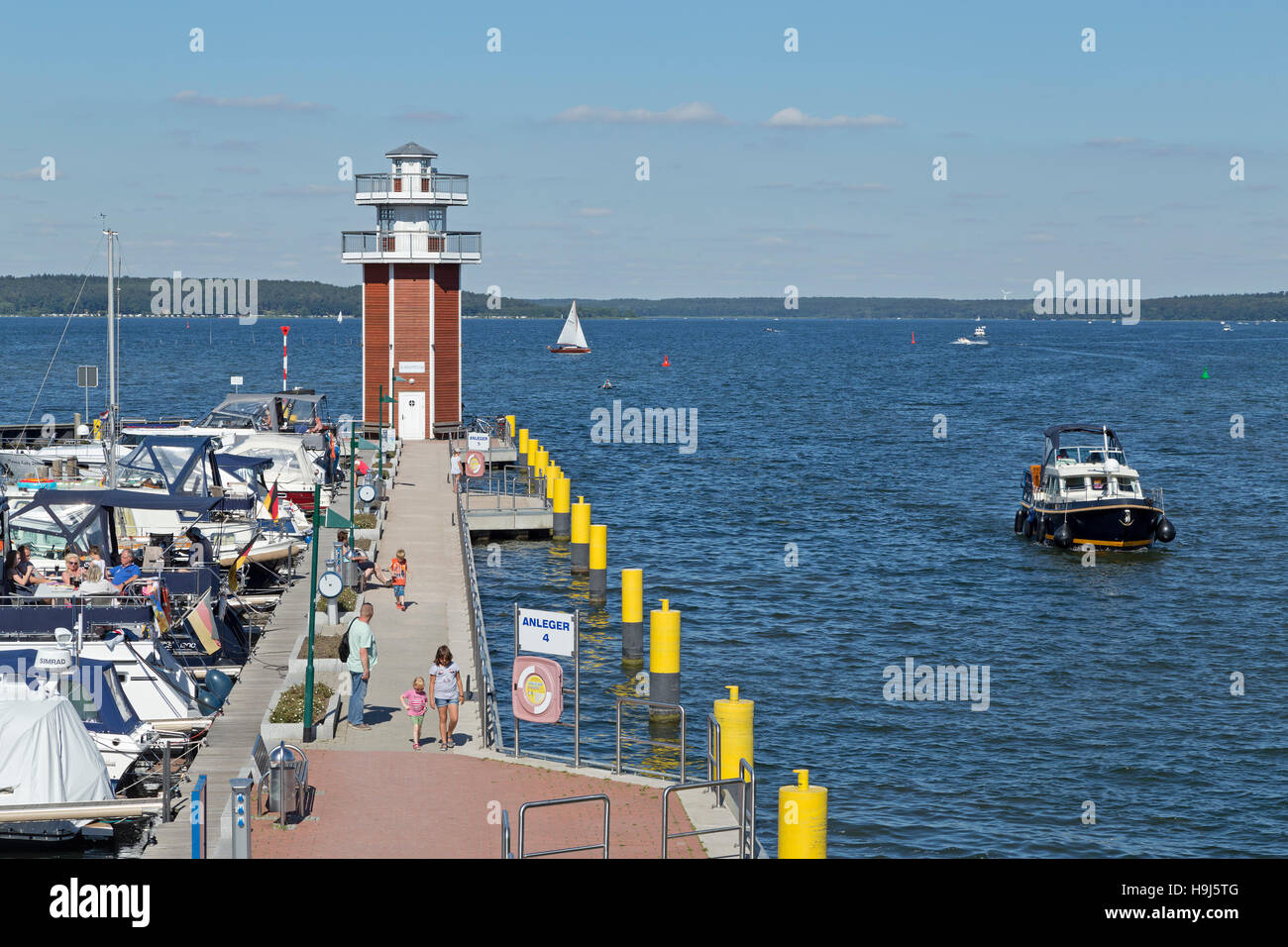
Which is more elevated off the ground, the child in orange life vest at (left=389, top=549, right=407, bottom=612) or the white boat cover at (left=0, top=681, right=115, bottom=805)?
the child in orange life vest at (left=389, top=549, right=407, bottom=612)

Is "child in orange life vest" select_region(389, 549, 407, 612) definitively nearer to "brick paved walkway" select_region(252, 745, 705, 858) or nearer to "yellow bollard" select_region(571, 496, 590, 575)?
"yellow bollard" select_region(571, 496, 590, 575)

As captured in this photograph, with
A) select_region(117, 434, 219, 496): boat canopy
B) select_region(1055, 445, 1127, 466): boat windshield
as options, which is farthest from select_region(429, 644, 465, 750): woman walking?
select_region(1055, 445, 1127, 466): boat windshield

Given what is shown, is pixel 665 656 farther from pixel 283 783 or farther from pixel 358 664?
pixel 283 783

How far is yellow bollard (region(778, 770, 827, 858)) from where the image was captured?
1555cm

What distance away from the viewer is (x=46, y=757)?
18766mm

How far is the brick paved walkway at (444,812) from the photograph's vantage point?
639 inches

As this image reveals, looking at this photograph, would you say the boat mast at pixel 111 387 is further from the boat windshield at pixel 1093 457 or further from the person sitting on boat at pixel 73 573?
the boat windshield at pixel 1093 457

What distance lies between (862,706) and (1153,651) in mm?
9030

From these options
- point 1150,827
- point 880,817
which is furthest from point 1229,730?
point 880,817

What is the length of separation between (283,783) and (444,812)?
1946 mm

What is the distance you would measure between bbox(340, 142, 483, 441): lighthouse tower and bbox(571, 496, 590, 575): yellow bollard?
67.2 feet

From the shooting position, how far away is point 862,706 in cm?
2895
